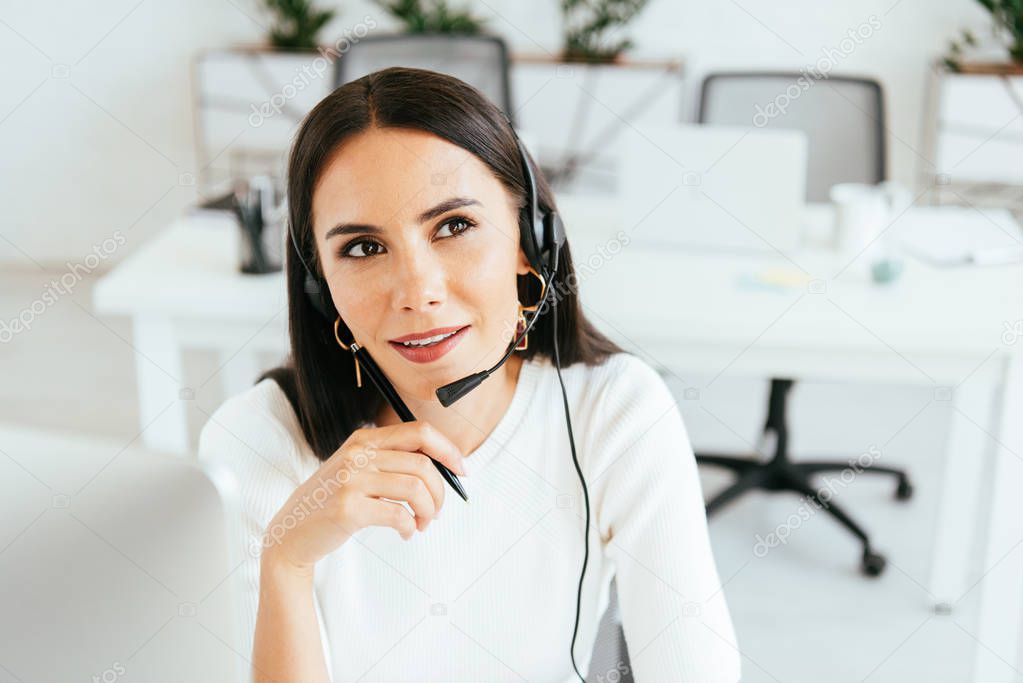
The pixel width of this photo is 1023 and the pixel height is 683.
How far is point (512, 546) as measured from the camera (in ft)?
3.87

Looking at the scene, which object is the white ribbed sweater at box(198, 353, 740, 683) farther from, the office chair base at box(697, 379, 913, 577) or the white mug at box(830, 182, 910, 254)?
the office chair base at box(697, 379, 913, 577)

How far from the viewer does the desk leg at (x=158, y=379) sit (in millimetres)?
2002

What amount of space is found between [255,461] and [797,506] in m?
1.74

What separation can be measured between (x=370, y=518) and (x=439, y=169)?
360 millimetres

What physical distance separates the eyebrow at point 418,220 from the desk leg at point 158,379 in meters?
1.06

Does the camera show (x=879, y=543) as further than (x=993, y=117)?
No

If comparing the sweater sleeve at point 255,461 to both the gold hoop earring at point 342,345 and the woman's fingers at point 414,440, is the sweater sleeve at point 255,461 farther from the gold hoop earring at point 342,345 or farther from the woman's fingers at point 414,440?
the woman's fingers at point 414,440

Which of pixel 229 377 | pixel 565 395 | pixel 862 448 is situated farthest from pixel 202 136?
pixel 565 395

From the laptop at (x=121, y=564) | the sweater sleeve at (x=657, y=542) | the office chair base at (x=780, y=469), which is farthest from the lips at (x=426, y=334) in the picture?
the office chair base at (x=780, y=469)

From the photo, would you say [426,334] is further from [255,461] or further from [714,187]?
[714,187]

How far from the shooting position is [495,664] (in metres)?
1.17

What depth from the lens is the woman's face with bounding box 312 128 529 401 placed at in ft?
3.41

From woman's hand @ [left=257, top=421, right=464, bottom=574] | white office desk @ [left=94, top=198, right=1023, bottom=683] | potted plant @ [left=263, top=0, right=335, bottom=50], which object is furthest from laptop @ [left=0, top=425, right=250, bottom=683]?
potted plant @ [left=263, top=0, right=335, bottom=50]

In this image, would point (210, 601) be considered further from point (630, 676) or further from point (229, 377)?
point (229, 377)
